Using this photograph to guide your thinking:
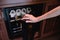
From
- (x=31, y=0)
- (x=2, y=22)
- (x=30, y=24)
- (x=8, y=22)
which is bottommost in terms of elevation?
(x=8, y=22)

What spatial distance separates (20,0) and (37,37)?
30.8 inches

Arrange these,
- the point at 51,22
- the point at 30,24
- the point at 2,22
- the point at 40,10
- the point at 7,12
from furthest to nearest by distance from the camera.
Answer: the point at 51,22 → the point at 40,10 → the point at 7,12 → the point at 2,22 → the point at 30,24

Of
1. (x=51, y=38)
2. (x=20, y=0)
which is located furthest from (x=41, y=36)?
(x=20, y=0)

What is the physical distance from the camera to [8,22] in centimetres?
150

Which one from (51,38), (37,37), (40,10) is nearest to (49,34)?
(51,38)

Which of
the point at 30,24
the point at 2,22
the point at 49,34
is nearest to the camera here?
the point at 30,24

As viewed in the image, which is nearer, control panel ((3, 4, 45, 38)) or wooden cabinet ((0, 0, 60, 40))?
wooden cabinet ((0, 0, 60, 40))

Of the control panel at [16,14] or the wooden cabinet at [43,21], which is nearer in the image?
the wooden cabinet at [43,21]

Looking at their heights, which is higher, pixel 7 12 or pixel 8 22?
pixel 7 12

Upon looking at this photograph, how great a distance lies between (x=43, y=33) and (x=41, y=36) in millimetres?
67

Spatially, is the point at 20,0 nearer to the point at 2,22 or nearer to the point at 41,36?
the point at 2,22

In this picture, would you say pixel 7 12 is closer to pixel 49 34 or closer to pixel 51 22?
pixel 51 22

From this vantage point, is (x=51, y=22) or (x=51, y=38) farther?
(x=51, y=38)

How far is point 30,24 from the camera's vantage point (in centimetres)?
66
